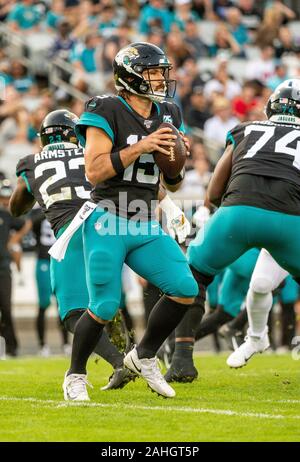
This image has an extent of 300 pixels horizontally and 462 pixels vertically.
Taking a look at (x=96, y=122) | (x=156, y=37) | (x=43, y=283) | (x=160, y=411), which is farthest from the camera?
(x=156, y=37)

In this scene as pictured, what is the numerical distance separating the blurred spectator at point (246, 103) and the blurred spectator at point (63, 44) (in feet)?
8.88

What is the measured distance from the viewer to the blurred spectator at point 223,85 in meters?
15.6

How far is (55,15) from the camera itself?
1670 cm

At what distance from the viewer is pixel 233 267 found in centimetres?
898

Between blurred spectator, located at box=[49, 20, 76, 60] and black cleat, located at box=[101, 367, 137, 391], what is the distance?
990 centimetres

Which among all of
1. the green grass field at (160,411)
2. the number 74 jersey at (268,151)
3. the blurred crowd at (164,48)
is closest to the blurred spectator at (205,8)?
the blurred crowd at (164,48)

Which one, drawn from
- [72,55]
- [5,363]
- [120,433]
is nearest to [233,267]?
[5,363]

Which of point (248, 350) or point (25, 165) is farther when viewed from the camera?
point (248, 350)

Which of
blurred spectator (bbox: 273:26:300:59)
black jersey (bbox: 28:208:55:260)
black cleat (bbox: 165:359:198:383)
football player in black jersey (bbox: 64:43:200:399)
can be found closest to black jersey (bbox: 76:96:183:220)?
football player in black jersey (bbox: 64:43:200:399)

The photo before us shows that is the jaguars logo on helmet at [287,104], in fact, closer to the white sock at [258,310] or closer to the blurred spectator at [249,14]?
the white sock at [258,310]

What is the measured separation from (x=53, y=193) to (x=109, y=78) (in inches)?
337

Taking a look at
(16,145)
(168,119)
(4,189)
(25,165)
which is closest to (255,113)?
(16,145)

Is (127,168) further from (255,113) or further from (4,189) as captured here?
(255,113)

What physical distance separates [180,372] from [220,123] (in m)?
8.13
